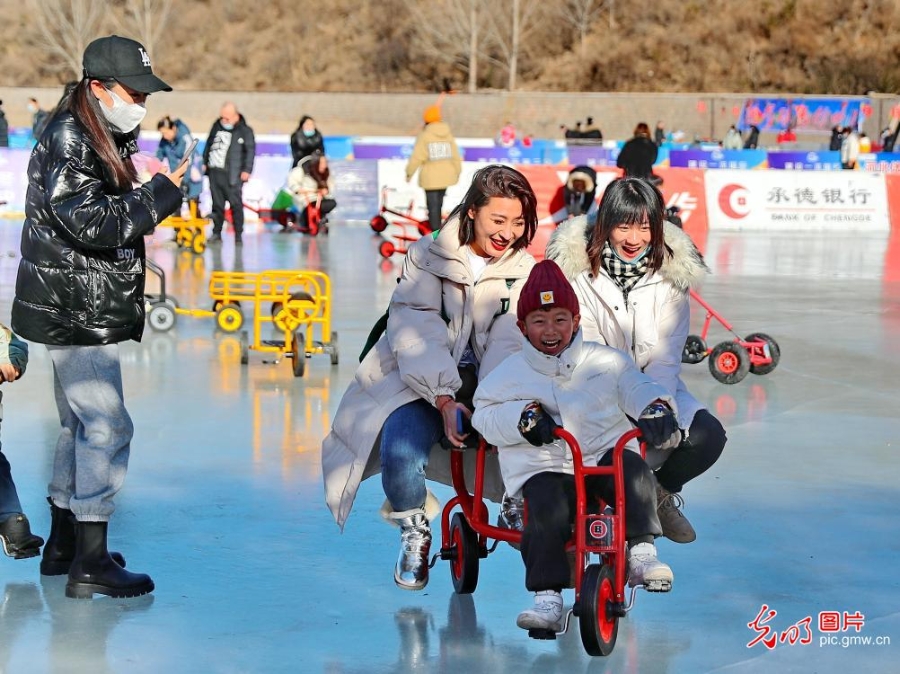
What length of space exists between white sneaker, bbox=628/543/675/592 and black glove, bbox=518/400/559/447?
47cm

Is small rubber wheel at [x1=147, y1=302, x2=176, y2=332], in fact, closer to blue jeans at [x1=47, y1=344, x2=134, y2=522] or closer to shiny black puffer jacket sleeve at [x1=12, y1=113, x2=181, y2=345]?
blue jeans at [x1=47, y1=344, x2=134, y2=522]

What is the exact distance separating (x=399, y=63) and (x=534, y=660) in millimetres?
64337

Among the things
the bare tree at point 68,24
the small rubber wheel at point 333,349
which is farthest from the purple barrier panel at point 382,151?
the bare tree at point 68,24

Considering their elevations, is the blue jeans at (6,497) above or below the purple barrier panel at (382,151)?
below

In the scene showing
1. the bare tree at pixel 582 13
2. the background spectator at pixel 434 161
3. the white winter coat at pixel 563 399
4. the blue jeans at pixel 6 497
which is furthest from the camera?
the bare tree at pixel 582 13

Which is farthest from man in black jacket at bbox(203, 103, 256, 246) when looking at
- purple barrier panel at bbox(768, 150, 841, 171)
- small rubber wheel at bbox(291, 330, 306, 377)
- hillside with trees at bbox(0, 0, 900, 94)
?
hillside with trees at bbox(0, 0, 900, 94)

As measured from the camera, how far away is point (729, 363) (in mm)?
8133

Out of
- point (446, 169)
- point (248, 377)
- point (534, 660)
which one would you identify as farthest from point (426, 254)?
point (446, 169)

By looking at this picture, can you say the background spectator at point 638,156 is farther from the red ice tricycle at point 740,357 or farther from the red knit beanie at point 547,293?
the red knit beanie at point 547,293

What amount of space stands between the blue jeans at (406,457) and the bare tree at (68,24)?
63341 mm

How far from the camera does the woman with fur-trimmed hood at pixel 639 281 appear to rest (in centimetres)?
432

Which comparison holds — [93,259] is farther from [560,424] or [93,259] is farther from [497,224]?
[560,424]

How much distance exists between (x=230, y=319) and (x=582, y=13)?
188 ft

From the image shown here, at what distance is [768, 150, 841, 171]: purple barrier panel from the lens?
29641mm
